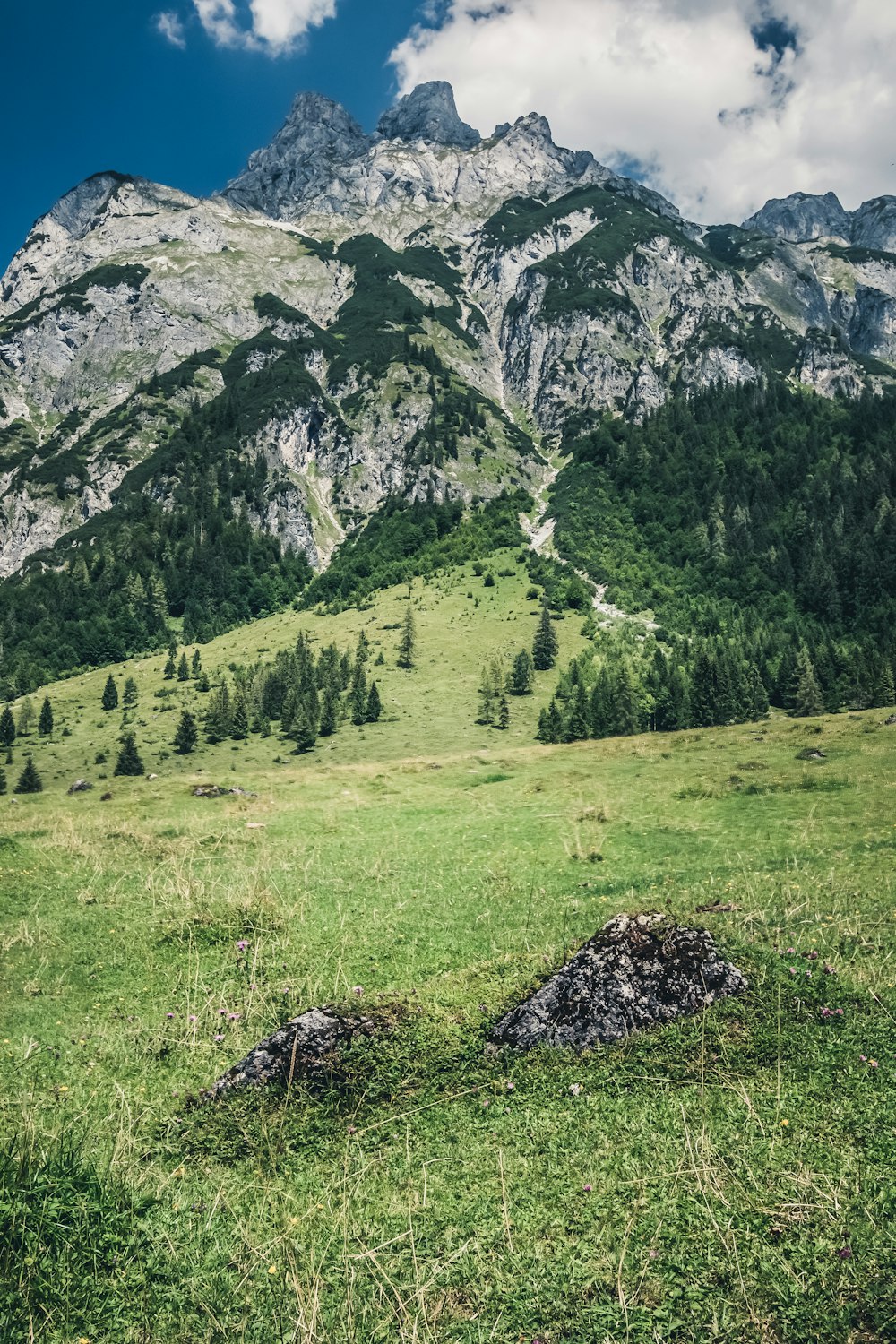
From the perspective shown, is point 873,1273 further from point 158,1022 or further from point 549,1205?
point 158,1022

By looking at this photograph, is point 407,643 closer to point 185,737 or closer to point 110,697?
point 185,737

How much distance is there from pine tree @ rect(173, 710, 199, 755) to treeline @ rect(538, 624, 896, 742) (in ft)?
193

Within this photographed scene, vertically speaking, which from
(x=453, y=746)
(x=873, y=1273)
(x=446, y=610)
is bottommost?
(x=453, y=746)

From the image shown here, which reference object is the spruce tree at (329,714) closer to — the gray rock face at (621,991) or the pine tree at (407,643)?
the pine tree at (407,643)

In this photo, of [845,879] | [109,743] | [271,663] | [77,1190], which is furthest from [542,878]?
[271,663]

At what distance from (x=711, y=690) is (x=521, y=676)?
40950mm

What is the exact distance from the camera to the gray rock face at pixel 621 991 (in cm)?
1233

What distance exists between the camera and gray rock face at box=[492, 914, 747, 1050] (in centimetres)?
1233

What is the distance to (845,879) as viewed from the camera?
19.5m

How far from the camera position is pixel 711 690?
A: 378 ft

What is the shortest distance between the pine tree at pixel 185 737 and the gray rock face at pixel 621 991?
113325mm

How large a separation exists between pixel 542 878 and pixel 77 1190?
58.6ft

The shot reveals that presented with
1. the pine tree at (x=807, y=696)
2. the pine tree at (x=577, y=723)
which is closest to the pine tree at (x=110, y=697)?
the pine tree at (x=577, y=723)

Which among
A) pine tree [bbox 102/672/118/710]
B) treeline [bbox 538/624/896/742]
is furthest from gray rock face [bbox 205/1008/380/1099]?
pine tree [bbox 102/672/118/710]
